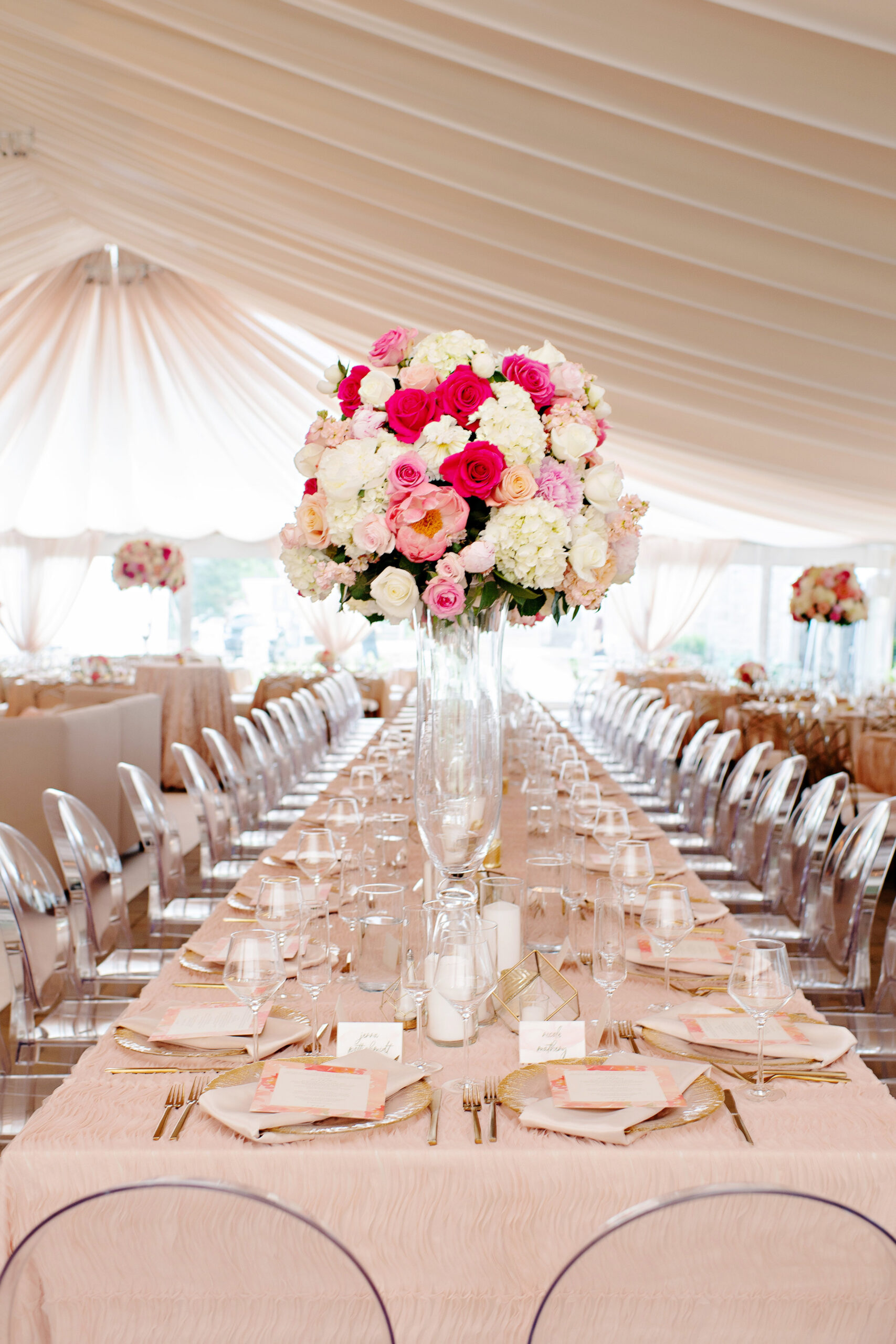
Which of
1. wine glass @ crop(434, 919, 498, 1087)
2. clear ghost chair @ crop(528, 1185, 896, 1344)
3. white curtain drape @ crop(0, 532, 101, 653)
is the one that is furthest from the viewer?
white curtain drape @ crop(0, 532, 101, 653)

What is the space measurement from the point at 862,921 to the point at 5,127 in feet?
17.6

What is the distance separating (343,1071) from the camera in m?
1.57

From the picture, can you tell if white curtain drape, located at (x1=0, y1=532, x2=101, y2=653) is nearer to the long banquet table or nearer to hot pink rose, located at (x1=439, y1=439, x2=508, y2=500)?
hot pink rose, located at (x1=439, y1=439, x2=508, y2=500)

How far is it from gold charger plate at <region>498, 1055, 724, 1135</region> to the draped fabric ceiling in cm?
211

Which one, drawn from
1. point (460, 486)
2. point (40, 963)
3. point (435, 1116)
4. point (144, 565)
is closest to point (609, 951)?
point (435, 1116)

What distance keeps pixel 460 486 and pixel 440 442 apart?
8cm

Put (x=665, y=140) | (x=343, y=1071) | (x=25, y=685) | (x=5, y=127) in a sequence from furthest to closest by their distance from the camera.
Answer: (x=25, y=685)
(x=5, y=127)
(x=665, y=140)
(x=343, y=1071)

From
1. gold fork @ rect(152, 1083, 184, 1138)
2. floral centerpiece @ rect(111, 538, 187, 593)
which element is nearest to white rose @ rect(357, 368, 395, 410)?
gold fork @ rect(152, 1083, 184, 1138)

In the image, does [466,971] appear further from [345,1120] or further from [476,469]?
[476,469]

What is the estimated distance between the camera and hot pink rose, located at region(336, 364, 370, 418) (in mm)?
2066

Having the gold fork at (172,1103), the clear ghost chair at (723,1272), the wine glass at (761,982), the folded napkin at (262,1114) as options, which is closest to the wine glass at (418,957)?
the folded napkin at (262,1114)

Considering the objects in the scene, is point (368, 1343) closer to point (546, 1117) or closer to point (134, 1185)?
point (134, 1185)

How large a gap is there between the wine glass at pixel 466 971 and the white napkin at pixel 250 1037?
0.32 metres

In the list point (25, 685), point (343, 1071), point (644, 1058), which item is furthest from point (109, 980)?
point (25, 685)
